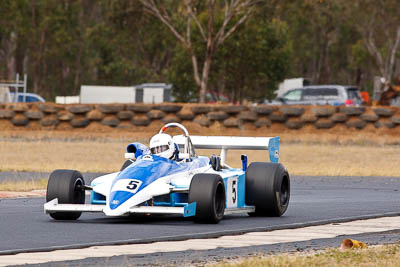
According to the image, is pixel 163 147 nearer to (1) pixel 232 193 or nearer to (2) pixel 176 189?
(2) pixel 176 189

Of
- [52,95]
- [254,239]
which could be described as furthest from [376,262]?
[52,95]

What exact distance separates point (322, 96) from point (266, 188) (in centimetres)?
3719

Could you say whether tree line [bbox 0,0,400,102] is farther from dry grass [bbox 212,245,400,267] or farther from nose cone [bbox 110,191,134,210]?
dry grass [bbox 212,245,400,267]

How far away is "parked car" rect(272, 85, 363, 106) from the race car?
118 ft

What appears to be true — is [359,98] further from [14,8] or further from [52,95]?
[52,95]

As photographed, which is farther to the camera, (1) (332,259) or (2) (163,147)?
(2) (163,147)

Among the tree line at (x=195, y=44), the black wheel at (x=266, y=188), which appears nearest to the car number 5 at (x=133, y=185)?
the black wheel at (x=266, y=188)

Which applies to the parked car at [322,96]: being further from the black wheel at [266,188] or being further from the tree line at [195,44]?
the black wheel at [266,188]

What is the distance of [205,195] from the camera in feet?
39.3

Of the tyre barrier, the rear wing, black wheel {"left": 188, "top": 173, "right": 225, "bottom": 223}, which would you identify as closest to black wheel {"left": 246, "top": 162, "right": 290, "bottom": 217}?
the rear wing

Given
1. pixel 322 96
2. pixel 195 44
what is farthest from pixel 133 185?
pixel 195 44

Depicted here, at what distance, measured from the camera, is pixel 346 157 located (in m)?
29.5

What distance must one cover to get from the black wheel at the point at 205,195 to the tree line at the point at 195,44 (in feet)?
108

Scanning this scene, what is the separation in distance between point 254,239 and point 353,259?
6.66 ft
